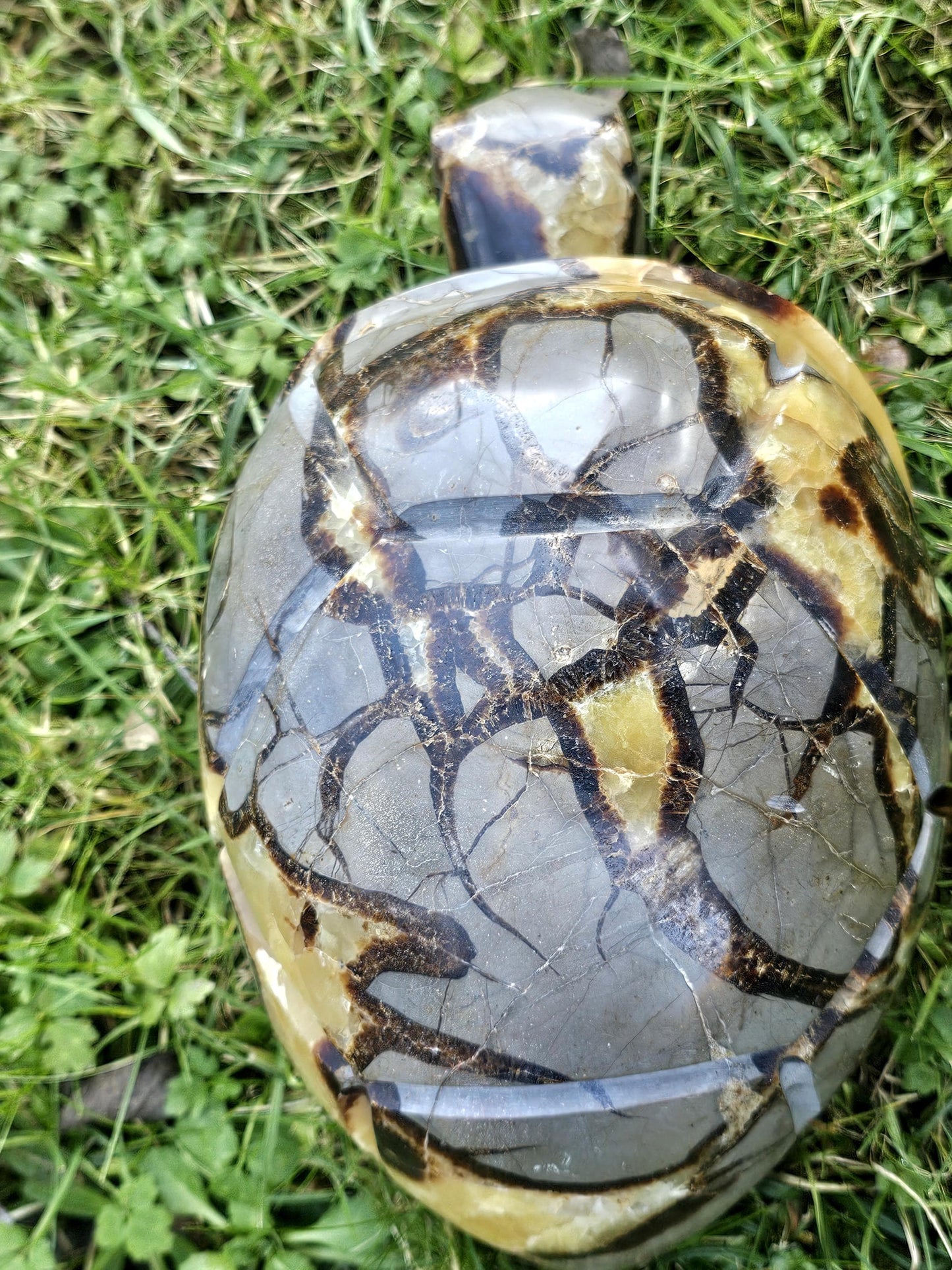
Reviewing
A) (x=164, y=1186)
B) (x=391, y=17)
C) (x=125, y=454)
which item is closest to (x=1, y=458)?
(x=125, y=454)

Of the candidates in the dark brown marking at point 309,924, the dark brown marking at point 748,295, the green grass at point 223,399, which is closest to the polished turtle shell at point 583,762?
the dark brown marking at point 309,924

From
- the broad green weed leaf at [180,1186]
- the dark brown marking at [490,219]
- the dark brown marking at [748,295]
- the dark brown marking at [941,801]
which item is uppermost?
the dark brown marking at [490,219]

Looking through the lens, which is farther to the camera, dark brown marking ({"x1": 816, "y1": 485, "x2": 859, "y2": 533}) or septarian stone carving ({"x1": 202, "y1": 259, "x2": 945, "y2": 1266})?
dark brown marking ({"x1": 816, "y1": 485, "x2": 859, "y2": 533})

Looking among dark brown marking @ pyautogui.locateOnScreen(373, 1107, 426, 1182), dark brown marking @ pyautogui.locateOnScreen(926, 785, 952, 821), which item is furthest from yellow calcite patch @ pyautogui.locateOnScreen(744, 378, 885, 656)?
dark brown marking @ pyautogui.locateOnScreen(373, 1107, 426, 1182)

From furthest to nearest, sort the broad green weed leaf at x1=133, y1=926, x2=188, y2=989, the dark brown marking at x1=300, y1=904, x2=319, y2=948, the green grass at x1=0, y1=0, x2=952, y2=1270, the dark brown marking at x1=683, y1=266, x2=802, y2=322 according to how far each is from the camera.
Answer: the broad green weed leaf at x1=133, y1=926, x2=188, y2=989 < the green grass at x1=0, y1=0, x2=952, y2=1270 < the dark brown marking at x1=683, y1=266, x2=802, y2=322 < the dark brown marking at x1=300, y1=904, x2=319, y2=948

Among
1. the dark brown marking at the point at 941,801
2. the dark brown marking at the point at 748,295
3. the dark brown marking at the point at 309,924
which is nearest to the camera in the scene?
the dark brown marking at the point at 309,924

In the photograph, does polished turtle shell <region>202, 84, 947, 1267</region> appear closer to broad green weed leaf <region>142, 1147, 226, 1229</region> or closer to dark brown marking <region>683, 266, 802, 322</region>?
dark brown marking <region>683, 266, 802, 322</region>

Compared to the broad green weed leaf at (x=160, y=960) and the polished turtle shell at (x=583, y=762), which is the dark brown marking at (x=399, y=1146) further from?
the broad green weed leaf at (x=160, y=960)

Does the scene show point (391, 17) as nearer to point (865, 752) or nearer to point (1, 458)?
point (1, 458)

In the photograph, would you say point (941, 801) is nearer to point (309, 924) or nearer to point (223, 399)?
point (309, 924)
